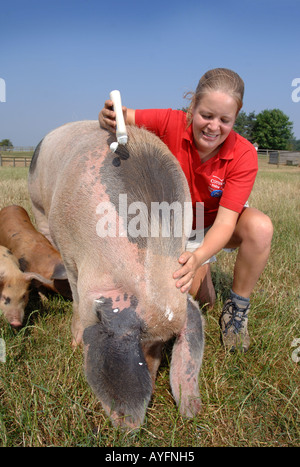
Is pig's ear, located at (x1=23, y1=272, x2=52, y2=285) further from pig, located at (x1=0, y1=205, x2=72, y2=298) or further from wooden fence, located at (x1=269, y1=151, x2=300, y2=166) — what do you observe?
wooden fence, located at (x1=269, y1=151, x2=300, y2=166)

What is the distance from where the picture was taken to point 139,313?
1839mm

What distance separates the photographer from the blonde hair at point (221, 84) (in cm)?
249

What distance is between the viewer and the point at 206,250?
2.37 metres

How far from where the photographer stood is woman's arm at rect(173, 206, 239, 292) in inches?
77.5

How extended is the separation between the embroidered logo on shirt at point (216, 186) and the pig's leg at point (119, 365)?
4.20 feet

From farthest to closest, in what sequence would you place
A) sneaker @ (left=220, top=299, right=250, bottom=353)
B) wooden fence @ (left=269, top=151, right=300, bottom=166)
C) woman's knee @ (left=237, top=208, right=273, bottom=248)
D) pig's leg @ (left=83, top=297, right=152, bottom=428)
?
1. wooden fence @ (left=269, top=151, right=300, bottom=166)
2. woman's knee @ (left=237, top=208, right=273, bottom=248)
3. sneaker @ (left=220, top=299, right=250, bottom=353)
4. pig's leg @ (left=83, top=297, right=152, bottom=428)

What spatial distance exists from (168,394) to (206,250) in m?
0.90

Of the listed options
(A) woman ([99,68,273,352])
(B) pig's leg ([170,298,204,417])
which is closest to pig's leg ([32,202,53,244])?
(A) woman ([99,68,273,352])

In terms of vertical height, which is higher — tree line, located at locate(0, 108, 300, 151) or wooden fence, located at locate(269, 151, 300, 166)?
tree line, located at locate(0, 108, 300, 151)

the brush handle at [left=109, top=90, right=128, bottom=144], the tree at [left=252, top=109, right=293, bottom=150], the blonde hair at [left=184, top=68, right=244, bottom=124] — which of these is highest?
the tree at [left=252, top=109, right=293, bottom=150]

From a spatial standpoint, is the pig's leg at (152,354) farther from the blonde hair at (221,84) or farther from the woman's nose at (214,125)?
the blonde hair at (221,84)

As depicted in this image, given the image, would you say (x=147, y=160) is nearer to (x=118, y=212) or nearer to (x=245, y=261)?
(x=118, y=212)

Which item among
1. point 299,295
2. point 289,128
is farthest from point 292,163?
point 299,295

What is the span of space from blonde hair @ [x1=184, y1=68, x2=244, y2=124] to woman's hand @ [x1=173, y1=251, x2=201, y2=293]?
3.79ft
